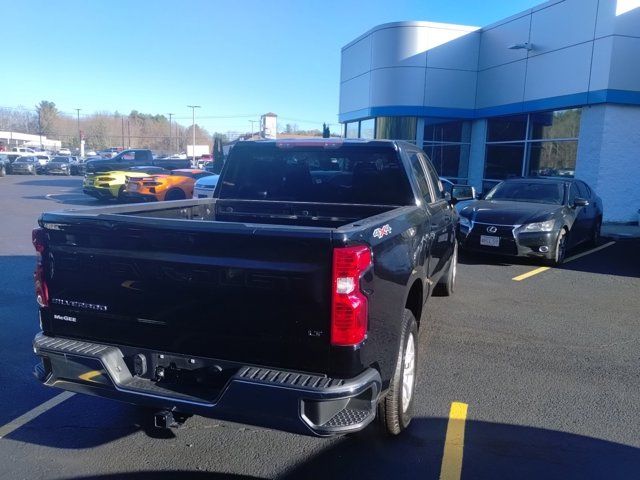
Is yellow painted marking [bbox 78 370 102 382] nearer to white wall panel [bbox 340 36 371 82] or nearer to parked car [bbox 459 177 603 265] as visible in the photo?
parked car [bbox 459 177 603 265]

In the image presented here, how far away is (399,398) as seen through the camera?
3.34 metres

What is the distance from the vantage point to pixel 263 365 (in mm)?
2715

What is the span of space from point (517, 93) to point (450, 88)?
3568mm

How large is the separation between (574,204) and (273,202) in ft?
23.7

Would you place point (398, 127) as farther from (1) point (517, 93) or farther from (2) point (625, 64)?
(2) point (625, 64)

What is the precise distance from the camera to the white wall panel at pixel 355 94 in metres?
23.8

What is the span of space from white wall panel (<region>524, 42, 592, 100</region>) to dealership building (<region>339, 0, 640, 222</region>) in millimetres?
33

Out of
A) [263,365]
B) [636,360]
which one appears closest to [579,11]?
[636,360]

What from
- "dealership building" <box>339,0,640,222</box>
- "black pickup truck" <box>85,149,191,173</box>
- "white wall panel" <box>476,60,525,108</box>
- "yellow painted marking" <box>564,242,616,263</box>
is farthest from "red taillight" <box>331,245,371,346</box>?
"black pickup truck" <box>85,149,191,173</box>

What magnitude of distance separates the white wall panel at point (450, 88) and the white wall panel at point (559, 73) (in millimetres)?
3790

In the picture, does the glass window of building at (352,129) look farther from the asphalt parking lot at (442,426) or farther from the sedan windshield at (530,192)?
the asphalt parking lot at (442,426)

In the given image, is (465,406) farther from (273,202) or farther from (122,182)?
(122,182)

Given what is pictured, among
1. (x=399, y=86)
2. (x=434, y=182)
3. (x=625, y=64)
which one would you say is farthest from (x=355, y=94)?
(x=434, y=182)

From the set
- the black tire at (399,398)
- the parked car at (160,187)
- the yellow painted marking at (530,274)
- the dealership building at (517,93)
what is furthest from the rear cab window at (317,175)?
the dealership building at (517,93)
